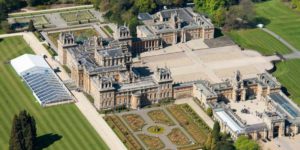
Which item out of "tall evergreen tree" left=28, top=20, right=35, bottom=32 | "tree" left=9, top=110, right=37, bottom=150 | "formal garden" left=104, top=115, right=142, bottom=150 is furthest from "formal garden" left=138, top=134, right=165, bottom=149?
"tall evergreen tree" left=28, top=20, right=35, bottom=32

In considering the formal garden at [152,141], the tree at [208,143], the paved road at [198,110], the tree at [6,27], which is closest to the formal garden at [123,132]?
the formal garden at [152,141]

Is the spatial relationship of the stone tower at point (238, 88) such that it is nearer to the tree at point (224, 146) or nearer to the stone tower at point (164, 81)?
the stone tower at point (164, 81)

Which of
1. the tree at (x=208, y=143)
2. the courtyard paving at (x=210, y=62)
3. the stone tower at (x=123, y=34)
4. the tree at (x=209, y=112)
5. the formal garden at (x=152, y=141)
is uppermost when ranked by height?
the stone tower at (x=123, y=34)

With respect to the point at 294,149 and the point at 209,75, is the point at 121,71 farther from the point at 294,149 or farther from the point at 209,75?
the point at 294,149

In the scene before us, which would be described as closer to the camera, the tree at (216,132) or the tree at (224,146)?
the tree at (224,146)

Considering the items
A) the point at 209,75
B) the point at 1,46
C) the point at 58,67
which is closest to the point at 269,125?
the point at 209,75

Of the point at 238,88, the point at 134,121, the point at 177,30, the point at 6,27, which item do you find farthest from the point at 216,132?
the point at 6,27
